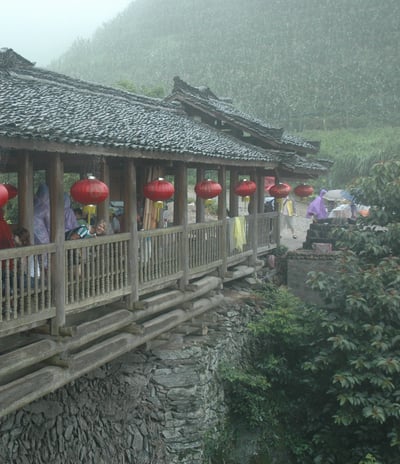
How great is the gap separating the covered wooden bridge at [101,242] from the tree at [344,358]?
166 centimetres

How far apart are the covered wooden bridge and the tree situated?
1.66m

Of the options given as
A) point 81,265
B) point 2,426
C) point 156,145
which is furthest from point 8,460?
point 156,145

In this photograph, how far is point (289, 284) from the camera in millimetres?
13742

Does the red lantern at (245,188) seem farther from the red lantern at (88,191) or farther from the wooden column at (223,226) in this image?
the red lantern at (88,191)

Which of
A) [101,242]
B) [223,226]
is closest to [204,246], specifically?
[223,226]

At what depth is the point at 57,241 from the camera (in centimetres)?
616

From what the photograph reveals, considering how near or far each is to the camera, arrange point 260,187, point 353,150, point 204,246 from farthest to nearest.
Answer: point 353,150
point 260,187
point 204,246

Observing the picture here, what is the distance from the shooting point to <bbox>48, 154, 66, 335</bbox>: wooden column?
20.2 ft

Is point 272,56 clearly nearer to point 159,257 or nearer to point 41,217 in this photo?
point 159,257

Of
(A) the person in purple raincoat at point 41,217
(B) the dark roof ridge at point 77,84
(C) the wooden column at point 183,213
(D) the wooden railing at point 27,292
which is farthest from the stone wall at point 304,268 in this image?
(D) the wooden railing at point 27,292

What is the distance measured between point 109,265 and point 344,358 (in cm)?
482

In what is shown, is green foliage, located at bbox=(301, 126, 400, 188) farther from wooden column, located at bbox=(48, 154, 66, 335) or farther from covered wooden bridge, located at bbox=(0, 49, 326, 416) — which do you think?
wooden column, located at bbox=(48, 154, 66, 335)

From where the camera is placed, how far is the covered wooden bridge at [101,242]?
5859 millimetres

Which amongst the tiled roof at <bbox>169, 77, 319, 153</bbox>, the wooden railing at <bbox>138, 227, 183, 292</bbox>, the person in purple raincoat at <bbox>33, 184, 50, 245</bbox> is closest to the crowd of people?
the person in purple raincoat at <bbox>33, 184, 50, 245</bbox>
